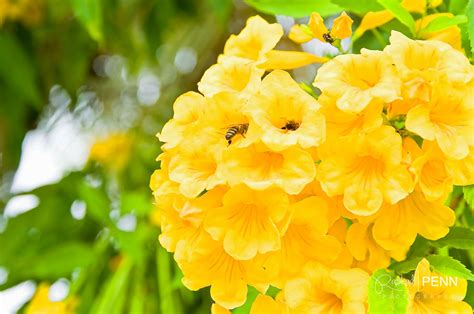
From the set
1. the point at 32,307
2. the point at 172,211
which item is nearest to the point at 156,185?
the point at 172,211

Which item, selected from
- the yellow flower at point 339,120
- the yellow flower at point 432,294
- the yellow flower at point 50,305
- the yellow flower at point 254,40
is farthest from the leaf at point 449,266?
the yellow flower at point 50,305

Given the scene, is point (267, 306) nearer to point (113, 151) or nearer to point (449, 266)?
point (449, 266)

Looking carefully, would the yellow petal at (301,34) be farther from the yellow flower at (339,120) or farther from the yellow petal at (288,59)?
the yellow flower at (339,120)

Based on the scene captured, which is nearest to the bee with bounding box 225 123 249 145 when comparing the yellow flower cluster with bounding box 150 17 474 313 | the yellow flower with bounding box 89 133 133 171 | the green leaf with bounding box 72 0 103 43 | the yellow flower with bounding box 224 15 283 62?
the yellow flower cluster with bounding box 150 17 474 313

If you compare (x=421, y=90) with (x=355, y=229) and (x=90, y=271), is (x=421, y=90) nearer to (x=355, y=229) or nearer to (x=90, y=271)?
(x=355, y=229)

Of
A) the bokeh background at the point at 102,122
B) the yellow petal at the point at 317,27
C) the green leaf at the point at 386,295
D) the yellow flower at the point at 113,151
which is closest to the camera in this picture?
the green leaf at the point at 386,295
